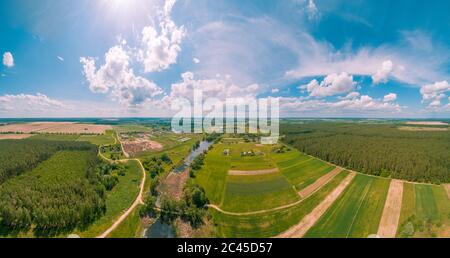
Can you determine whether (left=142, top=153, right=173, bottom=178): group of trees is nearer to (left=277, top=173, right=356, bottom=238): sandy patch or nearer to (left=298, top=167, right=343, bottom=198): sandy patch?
(left=277, top=173, right=356, bottom=238): sandy patch

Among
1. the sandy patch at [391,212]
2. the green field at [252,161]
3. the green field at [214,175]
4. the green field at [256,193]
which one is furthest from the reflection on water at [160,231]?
the sandy patch at [391,212]

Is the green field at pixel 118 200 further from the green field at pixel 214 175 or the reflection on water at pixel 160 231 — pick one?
the green field at pixel 214 175

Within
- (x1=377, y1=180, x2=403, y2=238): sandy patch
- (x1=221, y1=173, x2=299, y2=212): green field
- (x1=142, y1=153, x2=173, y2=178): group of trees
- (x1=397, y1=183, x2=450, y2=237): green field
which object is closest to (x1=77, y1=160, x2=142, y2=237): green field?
(x1=142, y1=153, x2=173, y2=178): group of trees

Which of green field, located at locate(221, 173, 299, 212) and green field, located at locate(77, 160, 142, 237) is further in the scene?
green field, located at locate(221, 173, 299, 212)

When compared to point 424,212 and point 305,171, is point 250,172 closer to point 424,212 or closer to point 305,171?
point 305,171

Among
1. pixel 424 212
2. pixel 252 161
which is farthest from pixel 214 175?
pixel 424 212

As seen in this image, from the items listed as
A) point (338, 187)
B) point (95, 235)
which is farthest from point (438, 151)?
point (95, 235)
